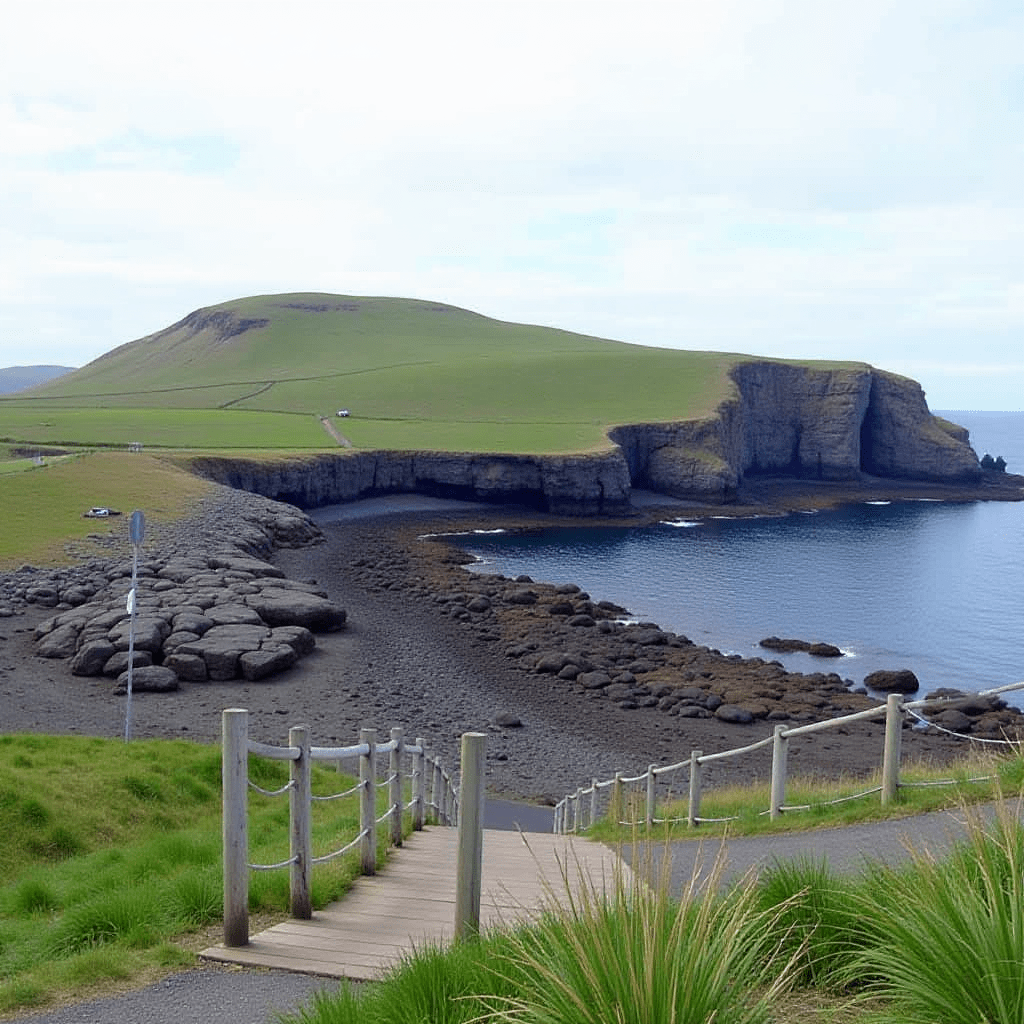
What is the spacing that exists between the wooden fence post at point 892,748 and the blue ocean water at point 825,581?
32.0 meters

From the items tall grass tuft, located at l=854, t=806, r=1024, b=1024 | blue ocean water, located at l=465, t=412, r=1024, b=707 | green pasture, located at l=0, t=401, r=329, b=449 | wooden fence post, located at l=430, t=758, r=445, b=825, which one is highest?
green pasture, located at l=0, t=401, r=329, b=449

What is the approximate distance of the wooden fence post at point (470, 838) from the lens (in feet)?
21.4

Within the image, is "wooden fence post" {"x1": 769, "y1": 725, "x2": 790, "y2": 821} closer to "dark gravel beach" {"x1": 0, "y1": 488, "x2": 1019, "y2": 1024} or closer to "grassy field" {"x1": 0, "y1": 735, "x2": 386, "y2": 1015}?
"grassy field" {"x1": 0, "y1": 735, "x2": 386, "y2": 1015}

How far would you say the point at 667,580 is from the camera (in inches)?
2437

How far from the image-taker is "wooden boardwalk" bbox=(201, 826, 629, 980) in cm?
664

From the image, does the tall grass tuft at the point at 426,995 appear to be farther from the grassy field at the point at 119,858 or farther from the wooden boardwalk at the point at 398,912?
the grassy field at the point at 119,858

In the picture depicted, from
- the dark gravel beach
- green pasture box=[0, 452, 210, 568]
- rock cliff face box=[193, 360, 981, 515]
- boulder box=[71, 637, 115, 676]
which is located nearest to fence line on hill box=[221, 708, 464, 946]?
the dark gravel beach

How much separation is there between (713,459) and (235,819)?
96.2 metres

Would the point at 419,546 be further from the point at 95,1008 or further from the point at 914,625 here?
the point at 95,1008

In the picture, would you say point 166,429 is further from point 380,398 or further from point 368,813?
point 368,813

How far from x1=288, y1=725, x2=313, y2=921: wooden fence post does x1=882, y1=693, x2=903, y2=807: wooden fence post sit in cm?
625

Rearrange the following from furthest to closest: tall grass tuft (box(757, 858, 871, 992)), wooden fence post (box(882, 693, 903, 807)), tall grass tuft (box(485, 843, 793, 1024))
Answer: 1. wooden fence post (box(882, 693, 903, 807))
2. tall grass tuft (box(757, 858, 871, 992))
3. tall grass tuft (box(485, 843, 793, 1024))

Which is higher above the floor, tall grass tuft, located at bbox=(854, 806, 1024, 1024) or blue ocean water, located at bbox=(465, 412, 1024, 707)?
tall grass tuft, located at bbox=(854, 806, 1024, 1024)

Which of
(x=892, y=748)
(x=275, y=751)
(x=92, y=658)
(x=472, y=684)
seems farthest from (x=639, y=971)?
(x=472, y=684)
